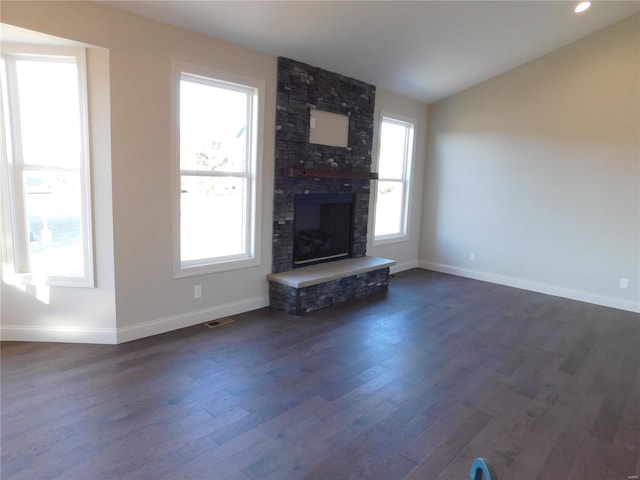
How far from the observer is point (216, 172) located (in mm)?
3627

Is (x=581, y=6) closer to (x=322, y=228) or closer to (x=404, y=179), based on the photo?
(x=404, y=179)

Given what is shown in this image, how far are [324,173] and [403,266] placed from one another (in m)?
2.46

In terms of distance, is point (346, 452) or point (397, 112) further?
point (397, 112)

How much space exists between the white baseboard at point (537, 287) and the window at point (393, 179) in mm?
808

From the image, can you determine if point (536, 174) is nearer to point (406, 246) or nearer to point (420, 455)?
point (406, 246)

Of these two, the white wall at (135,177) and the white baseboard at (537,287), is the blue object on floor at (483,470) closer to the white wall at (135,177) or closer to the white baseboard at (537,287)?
the white wall at (135,177)

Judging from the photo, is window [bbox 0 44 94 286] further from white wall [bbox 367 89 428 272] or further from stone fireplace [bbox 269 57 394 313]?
white wall [bbox 367 89 428 272]

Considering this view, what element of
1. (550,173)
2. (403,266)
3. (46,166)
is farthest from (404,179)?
(46,166)

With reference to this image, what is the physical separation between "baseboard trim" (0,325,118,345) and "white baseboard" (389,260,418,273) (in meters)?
3.91

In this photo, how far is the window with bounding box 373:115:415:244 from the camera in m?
5.51

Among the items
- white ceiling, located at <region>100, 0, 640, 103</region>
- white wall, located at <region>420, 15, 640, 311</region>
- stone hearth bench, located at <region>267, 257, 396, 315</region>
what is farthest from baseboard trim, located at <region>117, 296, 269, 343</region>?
white wall, located at <region>420, 15, 640, 311</region>

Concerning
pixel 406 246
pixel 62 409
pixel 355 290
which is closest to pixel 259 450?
pixel 62 409

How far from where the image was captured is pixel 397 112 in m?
5.42

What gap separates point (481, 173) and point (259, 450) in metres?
4.85
